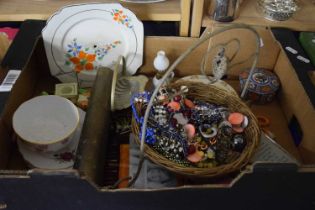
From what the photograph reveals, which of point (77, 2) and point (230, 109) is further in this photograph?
point (77, 2)

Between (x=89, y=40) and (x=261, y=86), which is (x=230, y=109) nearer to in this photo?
(x=261, y=86)

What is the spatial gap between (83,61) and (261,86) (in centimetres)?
44

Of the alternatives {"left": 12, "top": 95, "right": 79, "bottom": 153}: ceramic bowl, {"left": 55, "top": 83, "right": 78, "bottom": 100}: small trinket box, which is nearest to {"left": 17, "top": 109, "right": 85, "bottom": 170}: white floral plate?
{"left": 12, "top": 95, "right": 79, "bottom": 153}: ceramic bowl

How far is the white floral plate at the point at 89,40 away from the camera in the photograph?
76cm

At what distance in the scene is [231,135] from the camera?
64cm

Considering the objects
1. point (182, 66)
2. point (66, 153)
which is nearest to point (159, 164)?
point (66, 153)

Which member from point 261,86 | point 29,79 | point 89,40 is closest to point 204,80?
point 261,86

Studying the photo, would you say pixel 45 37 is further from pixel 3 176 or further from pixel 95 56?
pixel 3 176

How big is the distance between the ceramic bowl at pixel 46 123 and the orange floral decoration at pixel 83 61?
137 millimetres

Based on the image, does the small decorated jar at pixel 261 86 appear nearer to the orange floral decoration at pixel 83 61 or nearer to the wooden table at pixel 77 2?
the wooden table at pixel 77 2

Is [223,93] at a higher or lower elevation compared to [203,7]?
lower

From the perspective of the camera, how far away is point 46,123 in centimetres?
68

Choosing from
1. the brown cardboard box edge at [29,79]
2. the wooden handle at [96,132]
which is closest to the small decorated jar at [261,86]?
the brown cardboard box edge at [29,79]

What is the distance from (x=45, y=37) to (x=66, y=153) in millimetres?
285
